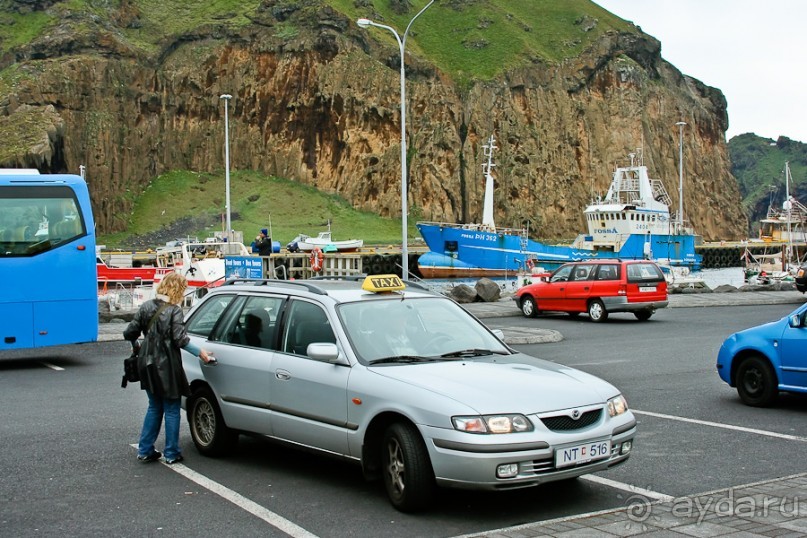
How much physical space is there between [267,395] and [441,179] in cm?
8551

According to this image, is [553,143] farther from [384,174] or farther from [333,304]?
[333,304]

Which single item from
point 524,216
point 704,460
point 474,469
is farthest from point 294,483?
point 524,216

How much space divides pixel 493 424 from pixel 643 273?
19.1m

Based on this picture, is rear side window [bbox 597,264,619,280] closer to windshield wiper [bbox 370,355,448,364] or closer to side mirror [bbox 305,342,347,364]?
windshield wiper [bbox 370,355,448,364]

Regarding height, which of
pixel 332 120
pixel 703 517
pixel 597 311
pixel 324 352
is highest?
pixel 332 120

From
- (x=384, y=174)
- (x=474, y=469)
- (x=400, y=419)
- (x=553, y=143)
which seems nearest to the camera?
(x=474, y=469)

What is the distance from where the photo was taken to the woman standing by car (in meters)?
7.67

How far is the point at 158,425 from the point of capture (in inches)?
311

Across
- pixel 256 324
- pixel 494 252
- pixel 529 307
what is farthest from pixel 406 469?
pixel 494 252

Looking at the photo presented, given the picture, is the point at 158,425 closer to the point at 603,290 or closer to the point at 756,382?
the point at 756,382

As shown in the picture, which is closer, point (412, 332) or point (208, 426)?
point (412, 332)

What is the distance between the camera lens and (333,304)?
7.40 m

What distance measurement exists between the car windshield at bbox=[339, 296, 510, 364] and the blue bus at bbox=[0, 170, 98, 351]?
925 cm

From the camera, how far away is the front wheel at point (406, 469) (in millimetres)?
6168
